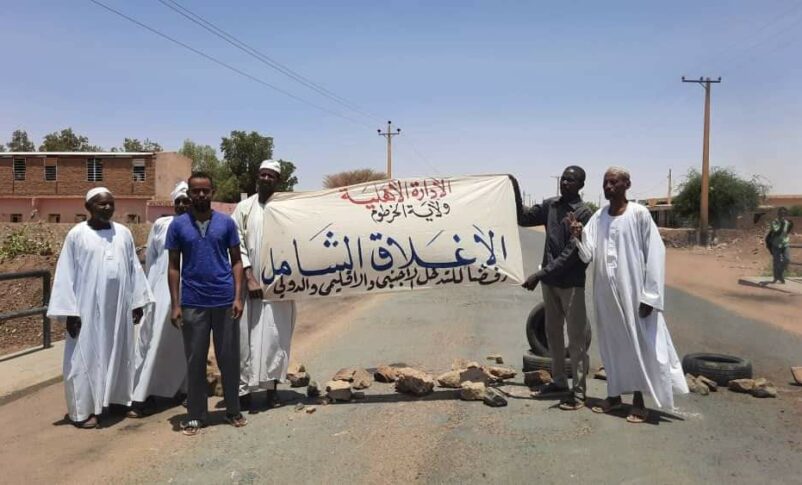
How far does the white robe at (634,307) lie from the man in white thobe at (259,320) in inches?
105

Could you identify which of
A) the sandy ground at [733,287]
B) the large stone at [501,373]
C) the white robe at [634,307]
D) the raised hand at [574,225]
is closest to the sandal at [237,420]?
the large stone at [501,373]

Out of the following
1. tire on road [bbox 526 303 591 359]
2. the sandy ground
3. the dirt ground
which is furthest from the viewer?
the dirt ground

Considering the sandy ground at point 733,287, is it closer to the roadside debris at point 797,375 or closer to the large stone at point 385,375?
the roadside debris at point 797,375

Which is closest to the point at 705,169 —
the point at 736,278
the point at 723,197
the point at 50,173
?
the point at 723,197

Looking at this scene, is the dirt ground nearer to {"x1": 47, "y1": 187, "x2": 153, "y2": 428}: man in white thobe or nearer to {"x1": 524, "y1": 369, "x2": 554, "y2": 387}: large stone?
{"x1": 524, "y1": 369, "x2": 554, "y2": 387}: large stone

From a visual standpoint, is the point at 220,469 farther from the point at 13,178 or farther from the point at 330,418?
the point at 13,178

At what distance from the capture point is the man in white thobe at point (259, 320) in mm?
5289

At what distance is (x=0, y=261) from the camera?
16.1m

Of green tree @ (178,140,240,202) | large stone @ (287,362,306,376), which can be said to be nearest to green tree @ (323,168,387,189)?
green tree @ (178,140,240,202)

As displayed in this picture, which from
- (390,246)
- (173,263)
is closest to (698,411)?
(390,246)

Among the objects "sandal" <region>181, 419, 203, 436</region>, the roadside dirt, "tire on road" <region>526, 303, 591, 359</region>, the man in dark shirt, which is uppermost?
the man in dark shirt

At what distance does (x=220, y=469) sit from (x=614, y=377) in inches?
124

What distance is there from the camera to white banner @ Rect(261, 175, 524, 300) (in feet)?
19.1

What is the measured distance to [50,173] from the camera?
42.6 meters
